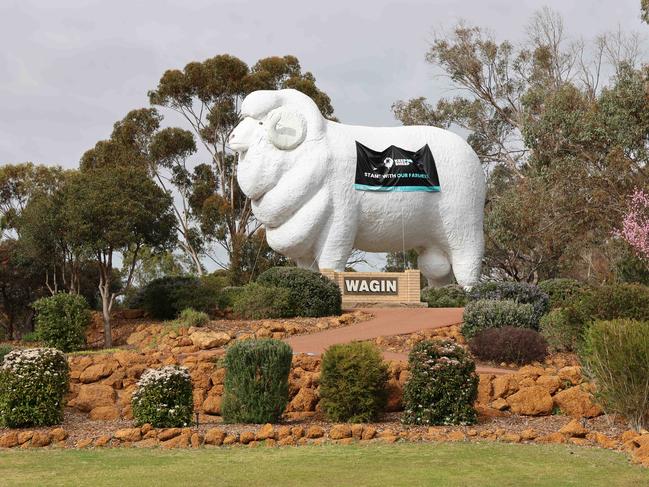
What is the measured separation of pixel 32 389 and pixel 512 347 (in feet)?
23.9

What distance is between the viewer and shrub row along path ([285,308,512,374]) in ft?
52.1

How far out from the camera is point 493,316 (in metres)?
16.2

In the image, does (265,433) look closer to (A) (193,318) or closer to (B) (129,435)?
(B) (129,435)

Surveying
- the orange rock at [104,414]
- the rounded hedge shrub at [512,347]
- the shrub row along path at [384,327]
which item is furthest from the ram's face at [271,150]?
the orange rock at [104,414]

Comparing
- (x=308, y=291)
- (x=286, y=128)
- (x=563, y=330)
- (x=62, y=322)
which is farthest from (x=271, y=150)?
(x=563, y=330)

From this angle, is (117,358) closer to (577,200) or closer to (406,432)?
(406,432)

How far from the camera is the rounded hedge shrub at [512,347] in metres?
14.2

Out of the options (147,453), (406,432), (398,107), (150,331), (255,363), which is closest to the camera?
(147,453)

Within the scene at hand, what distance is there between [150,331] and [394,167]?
7.51 m

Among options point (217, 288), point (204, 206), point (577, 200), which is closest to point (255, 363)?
point (217, 288)

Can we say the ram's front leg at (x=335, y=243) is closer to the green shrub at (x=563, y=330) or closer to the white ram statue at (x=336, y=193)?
the white ram statue at (x=336, y=193)

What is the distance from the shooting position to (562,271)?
38.8 metres

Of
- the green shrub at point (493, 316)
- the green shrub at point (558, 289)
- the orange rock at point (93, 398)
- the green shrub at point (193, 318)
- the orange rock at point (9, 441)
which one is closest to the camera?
the orange rock at point (9, 441)

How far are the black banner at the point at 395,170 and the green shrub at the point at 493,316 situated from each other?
653 cm
